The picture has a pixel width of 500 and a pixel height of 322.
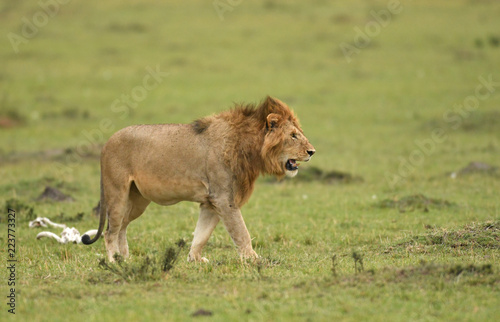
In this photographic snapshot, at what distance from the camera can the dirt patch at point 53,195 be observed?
12555 mm

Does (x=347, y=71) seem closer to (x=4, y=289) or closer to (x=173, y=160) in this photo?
(x=173, y=160)

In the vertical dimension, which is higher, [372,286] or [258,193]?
[372,286]

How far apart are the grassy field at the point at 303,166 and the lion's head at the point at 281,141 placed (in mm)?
1109

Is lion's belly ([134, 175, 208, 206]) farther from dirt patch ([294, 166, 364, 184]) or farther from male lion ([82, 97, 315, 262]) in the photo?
dirt patch ([294, 166, 364, 184])

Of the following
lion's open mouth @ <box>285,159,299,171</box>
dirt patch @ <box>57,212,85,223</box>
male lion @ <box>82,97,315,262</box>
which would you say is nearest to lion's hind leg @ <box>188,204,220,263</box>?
male lion @ <box>82,97,315,262</box>

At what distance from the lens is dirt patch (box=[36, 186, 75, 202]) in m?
12.6

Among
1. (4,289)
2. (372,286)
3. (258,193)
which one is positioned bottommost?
(258,193)

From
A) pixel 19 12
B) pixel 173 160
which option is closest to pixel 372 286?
pixel 173 160

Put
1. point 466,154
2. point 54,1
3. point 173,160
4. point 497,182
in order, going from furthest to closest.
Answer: point 54,1 < point 466,154 < point 497,182 < point 173,160

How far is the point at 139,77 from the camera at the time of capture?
24562 millimetres

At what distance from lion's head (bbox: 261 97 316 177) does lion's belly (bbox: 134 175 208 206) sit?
798 mm

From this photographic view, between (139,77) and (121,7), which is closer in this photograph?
(139,77)

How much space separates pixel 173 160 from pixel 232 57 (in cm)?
1924

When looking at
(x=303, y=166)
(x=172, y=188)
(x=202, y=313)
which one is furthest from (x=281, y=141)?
(x=303, y=166)
